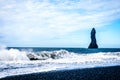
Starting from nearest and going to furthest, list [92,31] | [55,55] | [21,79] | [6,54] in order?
1. [21,79]
2. [6,54]
3. [55,55]
4. [92,31]

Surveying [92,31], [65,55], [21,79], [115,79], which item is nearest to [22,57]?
[65,55]

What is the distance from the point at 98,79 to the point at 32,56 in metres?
22.5

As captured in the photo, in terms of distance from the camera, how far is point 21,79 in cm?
1426

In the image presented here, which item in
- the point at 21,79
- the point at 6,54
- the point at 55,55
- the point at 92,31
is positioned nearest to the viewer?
the point at 21,79

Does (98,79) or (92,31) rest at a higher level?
(92,31)

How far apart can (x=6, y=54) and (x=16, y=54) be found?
196 cm

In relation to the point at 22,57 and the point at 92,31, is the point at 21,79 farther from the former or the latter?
the point at 92,31

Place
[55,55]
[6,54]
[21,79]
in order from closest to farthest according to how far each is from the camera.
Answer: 1. [21,79]
2. [6,54]
3. [55,55]

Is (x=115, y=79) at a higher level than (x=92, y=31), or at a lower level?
lower

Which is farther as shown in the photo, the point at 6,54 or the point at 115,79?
the point at 6,54

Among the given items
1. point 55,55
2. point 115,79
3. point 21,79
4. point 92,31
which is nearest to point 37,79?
point 21,79

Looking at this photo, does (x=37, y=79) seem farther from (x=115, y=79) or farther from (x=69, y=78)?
(x=115, y=79)

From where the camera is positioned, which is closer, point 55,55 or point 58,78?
point 58,78

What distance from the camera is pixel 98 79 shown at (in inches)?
565
